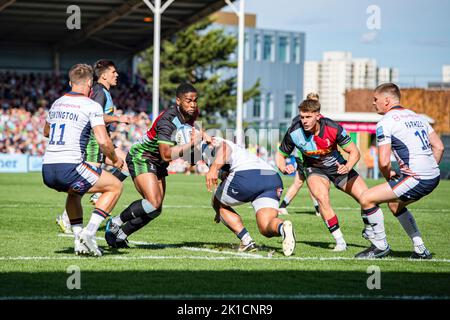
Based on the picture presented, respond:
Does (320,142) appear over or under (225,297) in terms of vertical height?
over

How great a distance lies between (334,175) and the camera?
11805 millimetres

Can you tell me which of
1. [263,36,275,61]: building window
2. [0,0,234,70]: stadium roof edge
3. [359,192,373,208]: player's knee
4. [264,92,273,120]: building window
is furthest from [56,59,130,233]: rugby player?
[263,36,275,61]: building window

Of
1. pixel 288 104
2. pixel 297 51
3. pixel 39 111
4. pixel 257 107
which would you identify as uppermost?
pixel 297 51

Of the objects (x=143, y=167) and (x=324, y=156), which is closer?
(x=143, y=167)

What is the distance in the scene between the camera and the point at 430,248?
11930mm

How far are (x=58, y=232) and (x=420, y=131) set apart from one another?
5874 millimetres

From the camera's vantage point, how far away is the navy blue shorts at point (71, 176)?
9.81 m

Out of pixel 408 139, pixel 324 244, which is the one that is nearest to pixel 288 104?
pixel 324 244

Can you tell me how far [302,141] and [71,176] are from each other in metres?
3.37

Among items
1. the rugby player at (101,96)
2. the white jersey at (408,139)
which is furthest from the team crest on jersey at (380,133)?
the rugby player at (101,96)

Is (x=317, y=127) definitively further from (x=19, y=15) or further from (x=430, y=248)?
(x=19, y=15)

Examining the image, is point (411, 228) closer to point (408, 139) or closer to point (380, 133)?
point (408, 139)

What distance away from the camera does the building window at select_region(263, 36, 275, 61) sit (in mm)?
80312
